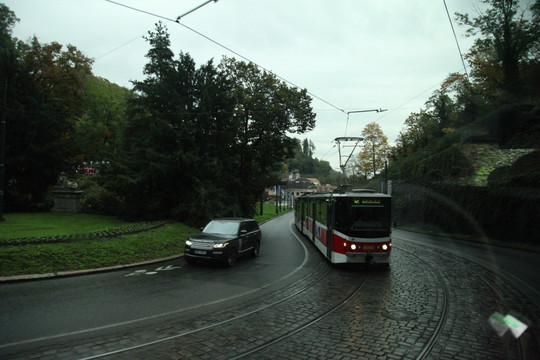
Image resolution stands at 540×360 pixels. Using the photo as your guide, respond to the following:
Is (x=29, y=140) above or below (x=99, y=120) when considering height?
below

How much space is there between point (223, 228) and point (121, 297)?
593 centimetres

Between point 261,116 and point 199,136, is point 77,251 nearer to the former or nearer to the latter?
point 199,136

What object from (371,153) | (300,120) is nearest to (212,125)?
(300,120)

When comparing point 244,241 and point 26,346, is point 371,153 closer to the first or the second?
point 244,241

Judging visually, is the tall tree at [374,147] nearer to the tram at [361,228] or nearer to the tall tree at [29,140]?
the tall tree at [29,140]

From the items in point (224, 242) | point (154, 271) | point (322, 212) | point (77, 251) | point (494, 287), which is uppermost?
point (322, 212)

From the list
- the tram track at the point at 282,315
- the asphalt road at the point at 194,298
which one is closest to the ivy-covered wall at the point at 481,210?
the asphalt road at the point at 194,298

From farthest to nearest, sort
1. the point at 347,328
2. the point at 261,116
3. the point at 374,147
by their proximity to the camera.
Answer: the point at 374,147
the point at 261,116
the point at 347,328

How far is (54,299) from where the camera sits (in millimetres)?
7637

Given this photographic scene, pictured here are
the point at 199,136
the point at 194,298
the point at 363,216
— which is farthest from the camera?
the point at 199,136

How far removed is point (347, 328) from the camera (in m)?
6.27

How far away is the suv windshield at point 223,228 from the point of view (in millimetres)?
13406

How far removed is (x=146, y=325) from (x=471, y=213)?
25.4m

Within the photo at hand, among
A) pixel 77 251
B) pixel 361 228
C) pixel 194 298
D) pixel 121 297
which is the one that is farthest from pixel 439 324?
pixel 77 251
